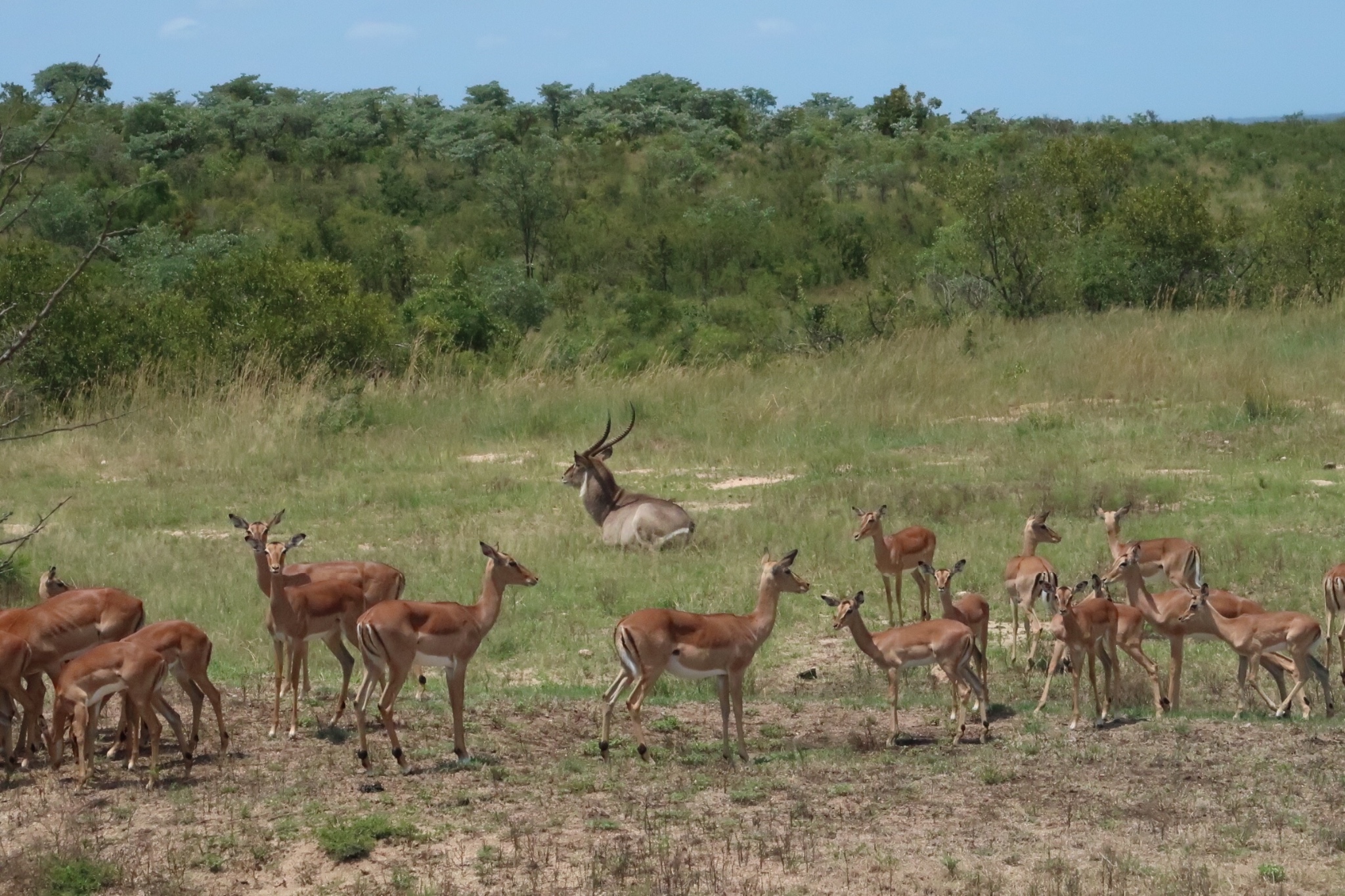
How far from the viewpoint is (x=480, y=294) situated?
29391 mm

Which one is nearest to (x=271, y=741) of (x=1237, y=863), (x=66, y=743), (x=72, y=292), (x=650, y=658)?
(x=66, y=743)

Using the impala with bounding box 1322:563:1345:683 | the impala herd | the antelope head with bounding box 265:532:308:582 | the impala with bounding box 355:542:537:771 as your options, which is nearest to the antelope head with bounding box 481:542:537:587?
the impala herd

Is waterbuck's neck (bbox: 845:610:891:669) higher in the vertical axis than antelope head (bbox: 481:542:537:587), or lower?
lower

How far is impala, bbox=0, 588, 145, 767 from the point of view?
818cm

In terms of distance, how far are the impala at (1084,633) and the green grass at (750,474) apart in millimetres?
928

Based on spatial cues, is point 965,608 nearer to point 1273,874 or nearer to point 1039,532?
point 1039,532

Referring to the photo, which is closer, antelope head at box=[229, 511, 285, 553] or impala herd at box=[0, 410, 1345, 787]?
impala herd at box=[0, 410, 1345, 787]

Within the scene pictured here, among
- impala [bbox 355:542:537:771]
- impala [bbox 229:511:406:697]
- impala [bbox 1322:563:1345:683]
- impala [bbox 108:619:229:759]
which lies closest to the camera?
impala [bbox 108:619:229:759]

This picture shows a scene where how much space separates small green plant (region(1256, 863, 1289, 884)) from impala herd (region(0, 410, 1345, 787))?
2108 millimetres

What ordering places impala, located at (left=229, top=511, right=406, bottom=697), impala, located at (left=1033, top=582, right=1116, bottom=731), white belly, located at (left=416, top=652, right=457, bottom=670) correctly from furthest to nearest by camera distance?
impala, located at (left=229, top=511, right=406, bottom=697), impala, located at (left=1033, top=582, right=1116, bottom=731), white belly, located at (left=416, top=652, right=457, bottom=670)

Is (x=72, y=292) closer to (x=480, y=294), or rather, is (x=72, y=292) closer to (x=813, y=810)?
(x=480, y=294)

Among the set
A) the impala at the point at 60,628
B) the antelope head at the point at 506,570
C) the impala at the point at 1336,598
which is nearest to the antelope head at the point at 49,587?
the impala at the point at 60,628

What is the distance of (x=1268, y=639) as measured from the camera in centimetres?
888

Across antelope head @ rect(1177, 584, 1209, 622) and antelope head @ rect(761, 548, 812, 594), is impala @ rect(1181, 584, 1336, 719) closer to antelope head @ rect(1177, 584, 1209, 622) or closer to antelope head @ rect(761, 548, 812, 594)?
antelope head @ rect(1177, 584, 1209, 622)
